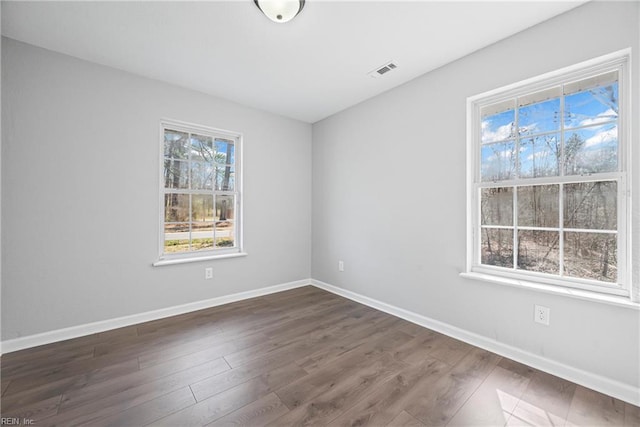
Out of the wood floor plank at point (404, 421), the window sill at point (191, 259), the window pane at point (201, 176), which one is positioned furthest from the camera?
the window pane at point (201, 176)

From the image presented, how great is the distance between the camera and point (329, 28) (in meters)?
2.05

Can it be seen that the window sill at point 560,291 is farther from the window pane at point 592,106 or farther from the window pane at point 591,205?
the window pane at point 592,106

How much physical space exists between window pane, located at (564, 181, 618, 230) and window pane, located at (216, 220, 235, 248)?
3419 mm

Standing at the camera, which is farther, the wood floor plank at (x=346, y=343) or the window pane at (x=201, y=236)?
the window pane at (x=201, y=236)

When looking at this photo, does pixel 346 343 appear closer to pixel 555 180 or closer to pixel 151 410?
pixel 151 410

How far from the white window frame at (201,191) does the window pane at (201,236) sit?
64 millimetres

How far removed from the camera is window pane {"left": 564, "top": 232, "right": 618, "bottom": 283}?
1.77 metres

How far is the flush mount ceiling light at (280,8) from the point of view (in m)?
1.75

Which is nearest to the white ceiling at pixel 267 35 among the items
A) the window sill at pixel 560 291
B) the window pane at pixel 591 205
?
the window pane at pixel 591 205

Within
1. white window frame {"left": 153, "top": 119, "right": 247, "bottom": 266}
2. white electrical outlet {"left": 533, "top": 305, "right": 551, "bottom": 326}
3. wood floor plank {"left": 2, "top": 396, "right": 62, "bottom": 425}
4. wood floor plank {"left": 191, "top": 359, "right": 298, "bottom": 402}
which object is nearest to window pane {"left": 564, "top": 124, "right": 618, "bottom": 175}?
white electrical outlet {"left": 533, "top": 305, "right": 551, "bottom": 326}

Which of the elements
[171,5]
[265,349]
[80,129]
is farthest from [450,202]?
[80,129]

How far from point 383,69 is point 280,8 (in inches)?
48.5

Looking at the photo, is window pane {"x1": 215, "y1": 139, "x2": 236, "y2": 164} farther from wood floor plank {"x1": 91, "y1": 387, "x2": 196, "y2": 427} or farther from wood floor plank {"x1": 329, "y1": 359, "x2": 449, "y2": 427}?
wood floor plank {"x1": 329, "y1": 359, "x2": 449, "y2": 427}

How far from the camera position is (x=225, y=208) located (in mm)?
3453
